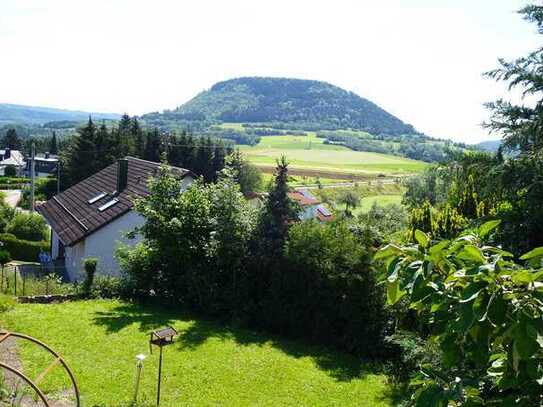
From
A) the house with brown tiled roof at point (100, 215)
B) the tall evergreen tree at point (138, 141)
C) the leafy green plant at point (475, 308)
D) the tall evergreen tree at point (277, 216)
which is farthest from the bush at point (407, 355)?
the tall evergreen tree at point (138, 141)

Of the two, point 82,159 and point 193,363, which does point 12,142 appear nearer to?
point 82,159

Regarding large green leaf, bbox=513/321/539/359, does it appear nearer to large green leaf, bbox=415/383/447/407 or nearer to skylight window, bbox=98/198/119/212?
large green leaf, bbox=415/383/447/407

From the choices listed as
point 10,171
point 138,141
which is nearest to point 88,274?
point 138,141

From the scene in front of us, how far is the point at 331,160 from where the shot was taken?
437 ft

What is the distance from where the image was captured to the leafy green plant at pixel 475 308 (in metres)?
1.81

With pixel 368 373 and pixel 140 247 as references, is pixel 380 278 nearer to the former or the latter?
pixel 368 373

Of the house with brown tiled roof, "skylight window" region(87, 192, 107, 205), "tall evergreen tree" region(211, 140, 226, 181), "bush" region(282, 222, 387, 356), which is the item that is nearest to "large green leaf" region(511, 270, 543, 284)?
"bush" region(282, 222, 387, 356)

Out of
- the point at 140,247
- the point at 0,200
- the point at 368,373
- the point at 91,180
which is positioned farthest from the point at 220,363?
the point at 0,200

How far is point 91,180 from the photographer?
30406mm

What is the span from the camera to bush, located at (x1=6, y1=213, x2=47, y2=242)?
34.0m

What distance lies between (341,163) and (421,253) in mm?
127662

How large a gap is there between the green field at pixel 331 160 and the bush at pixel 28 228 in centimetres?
6669

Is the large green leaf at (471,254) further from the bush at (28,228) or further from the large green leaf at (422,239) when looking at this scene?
the bush at (28,228)

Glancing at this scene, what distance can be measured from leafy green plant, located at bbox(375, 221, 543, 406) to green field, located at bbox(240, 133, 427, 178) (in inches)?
3847
